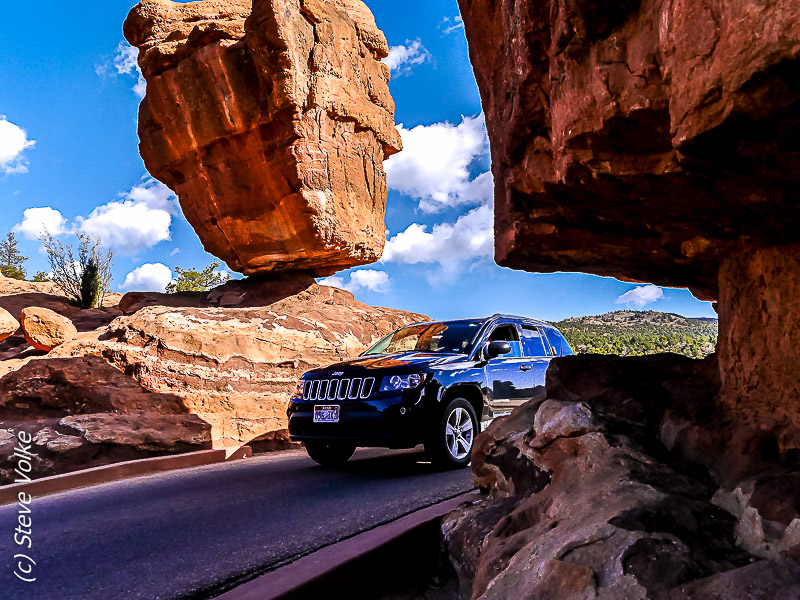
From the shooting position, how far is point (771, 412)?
2.43 metres

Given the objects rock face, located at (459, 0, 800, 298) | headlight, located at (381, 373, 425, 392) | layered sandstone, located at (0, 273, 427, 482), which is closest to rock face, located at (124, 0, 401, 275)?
layered sandstone, located at (0, 273, 427, 482)

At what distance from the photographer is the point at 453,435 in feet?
21.1

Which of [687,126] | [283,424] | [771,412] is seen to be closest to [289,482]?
[283,424]

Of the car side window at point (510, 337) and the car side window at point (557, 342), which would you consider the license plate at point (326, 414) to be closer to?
the car side window at point (510, 337)

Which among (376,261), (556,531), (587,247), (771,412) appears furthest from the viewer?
(376,261)

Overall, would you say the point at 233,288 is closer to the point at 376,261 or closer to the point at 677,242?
the point at 376,261

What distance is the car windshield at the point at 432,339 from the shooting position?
723cm

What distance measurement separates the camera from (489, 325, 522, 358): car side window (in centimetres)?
760

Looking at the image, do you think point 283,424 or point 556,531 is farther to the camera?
point 283,424

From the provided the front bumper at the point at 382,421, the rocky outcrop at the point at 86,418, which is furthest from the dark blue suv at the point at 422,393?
the rocky outcrop at the point at 86,418

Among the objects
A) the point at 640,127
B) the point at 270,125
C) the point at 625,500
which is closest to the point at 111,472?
the point at 625,500

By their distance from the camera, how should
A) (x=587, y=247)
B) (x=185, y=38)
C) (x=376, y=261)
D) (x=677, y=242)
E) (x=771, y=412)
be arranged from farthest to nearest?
(x=376, y=261), (x=185, y=38), (x=587, y=247), (x=677, y=242), (x=771, y=412)

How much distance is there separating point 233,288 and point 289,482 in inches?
408

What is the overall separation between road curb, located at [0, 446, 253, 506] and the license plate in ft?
8.12
